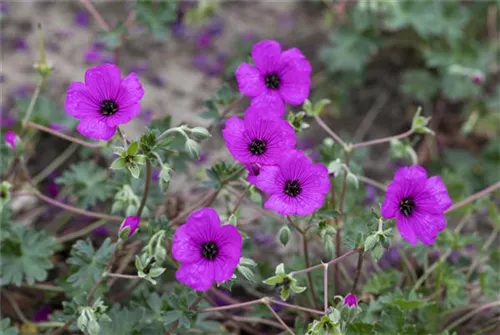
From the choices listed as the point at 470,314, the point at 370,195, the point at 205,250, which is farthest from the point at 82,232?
the point at 470,314

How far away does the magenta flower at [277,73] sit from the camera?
173 cm

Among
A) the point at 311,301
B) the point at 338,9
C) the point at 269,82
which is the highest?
the point at 338,9

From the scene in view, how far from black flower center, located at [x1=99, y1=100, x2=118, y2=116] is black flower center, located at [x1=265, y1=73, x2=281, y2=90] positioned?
427mm

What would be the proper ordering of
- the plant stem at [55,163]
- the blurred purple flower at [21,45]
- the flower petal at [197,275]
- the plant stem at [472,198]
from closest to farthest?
the flower petal at [197,275] < the plant stem at [472,198] < the plant stem at [55,163] < the blurred purple flower at [21,45]

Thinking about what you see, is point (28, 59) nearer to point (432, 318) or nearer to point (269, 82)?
point (269, 82)

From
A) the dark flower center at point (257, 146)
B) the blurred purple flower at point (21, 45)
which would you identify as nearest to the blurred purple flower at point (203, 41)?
the blurred purple flower at point (21, 45)

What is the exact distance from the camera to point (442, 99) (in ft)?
10.3

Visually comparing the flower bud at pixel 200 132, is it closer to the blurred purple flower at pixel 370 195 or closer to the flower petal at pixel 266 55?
the flower petal at pixel 266 55

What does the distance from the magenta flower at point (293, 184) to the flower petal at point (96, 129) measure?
36 centimetres

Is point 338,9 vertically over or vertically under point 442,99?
over

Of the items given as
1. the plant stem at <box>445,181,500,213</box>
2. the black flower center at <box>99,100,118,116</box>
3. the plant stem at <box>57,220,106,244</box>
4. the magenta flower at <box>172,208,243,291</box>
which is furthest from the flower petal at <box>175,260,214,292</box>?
the plant stem at <box>445,181,500,213</box>

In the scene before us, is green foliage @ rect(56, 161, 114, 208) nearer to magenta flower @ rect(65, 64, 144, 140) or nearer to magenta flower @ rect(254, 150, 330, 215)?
magenta flower @ rect(65, 64, 144, 140)

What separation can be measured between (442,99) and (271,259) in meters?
1.29

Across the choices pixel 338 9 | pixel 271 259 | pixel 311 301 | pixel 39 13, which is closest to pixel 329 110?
pixel 338 9
